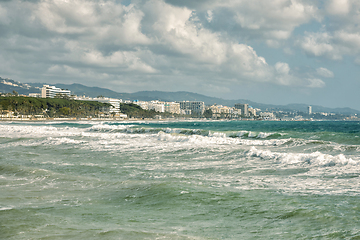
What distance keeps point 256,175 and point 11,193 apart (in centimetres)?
873

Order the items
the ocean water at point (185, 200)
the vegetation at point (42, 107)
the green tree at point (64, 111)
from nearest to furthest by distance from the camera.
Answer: the ocean water at point (185, 200), the vegetation at point (42, 107), the green tree at point (64, 111)

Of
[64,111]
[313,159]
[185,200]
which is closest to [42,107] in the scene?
[64,111]

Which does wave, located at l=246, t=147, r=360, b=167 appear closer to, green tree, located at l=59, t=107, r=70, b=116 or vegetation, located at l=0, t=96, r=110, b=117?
vegetation, located at l=0, t=96, r=110, b=117

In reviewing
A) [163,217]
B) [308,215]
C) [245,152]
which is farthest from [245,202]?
[245,152]

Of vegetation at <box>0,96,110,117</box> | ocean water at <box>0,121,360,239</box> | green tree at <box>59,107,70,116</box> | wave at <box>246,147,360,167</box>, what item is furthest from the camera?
green tree at <box>59,107,70,116</box>

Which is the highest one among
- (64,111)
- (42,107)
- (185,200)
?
(42,107)

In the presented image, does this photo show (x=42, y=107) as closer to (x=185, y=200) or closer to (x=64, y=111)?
(x=64, y=111)

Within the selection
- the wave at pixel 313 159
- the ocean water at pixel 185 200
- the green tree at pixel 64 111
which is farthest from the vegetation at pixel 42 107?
Answer: the wave at pixel 313 159

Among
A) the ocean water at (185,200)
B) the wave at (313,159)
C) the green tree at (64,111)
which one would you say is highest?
the green tree at (64,111)

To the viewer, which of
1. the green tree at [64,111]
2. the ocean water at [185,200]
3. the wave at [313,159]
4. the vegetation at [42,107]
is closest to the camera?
the ocean water at [185,200]

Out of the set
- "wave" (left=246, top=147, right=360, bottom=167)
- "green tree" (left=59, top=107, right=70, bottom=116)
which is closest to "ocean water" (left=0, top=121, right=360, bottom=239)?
"wave" (left=246, top=147, right=360, bottom=167)

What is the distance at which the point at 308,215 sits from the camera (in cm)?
691

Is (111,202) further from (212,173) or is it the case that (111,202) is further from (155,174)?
(212,173)

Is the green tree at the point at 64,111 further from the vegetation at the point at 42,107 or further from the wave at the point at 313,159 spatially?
the wave at the point at 313,159
